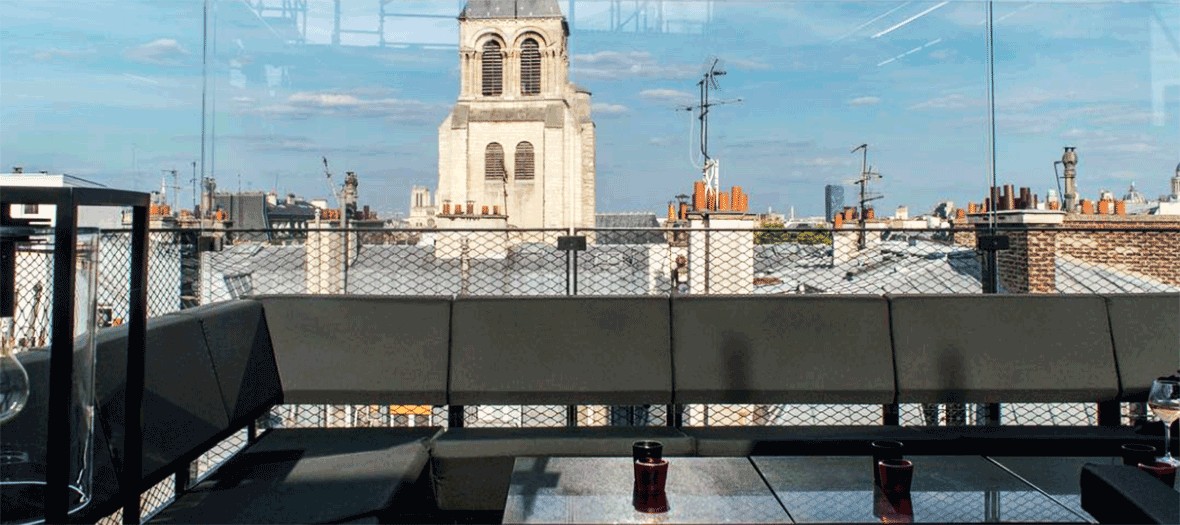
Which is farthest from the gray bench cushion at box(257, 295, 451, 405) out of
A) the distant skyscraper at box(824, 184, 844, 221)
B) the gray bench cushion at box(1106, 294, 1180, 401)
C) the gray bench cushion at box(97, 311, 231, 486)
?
the distant skyscraper at box(824, 184, 844, 221)

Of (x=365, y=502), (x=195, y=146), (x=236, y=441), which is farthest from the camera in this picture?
(x=195, y=146)

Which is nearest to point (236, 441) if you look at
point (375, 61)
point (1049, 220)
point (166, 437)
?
point (166, 437)

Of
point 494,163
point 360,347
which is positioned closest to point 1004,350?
point 360,347

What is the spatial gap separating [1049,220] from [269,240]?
5.67 meters

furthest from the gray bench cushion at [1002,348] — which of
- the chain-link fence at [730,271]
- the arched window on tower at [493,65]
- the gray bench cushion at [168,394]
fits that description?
the arched window on tower at [493,65]

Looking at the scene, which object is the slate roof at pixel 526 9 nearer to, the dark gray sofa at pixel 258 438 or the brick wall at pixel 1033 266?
the brick wall at pixel 1033 266

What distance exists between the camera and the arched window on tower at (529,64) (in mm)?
39188

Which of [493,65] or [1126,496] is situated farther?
[493,65]

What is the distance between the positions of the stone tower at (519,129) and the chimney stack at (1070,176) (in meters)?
30.0

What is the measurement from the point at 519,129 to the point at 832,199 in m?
30.7

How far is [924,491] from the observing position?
176 cm

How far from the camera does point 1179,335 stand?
3.11 meters

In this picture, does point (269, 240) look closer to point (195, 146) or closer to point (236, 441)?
point (195, 146)

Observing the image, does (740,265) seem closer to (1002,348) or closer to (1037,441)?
(1002,348)
